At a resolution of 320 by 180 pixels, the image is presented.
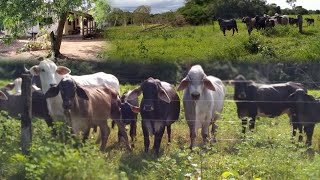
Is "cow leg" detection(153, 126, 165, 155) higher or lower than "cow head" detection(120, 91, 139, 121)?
lower

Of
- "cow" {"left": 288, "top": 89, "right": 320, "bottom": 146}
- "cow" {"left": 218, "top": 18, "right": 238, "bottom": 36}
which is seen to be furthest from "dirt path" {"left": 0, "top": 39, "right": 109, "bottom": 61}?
"cow" {"left": 288, "top": 89, "right": 320, "bottom": 146}

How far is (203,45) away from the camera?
726 cm

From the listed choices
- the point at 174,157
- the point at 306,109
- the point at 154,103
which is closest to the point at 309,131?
the point at 306,109

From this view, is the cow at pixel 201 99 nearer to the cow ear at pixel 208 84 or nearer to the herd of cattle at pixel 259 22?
the cow ear at pixel 208 84

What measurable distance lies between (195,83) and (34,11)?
20.6 feet

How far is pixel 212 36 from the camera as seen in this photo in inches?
294

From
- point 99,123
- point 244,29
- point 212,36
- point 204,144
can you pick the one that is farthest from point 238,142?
point 244,29

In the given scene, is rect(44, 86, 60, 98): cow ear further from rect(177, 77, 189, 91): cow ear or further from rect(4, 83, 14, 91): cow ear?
rect(177, 77, 189, 91): cow ear

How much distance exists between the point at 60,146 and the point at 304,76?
7.30ft

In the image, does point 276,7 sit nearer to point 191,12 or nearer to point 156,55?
point 191,12

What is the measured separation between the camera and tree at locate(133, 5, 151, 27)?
240 inches

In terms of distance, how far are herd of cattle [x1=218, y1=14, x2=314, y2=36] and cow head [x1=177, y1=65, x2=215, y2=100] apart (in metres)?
2.36

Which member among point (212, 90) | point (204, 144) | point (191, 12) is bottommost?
point (204, 144)

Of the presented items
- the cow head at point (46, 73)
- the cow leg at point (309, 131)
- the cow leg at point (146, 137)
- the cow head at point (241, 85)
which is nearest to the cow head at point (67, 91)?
the cow head at point (46, 73)
